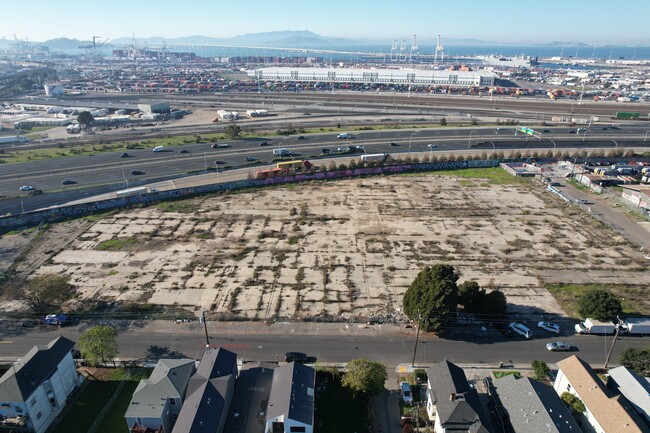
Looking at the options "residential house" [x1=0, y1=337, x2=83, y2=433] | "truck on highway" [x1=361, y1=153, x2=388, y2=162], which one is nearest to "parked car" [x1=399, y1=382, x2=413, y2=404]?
"residential house" [x1=0, y1=337, x2=83, y2=433]

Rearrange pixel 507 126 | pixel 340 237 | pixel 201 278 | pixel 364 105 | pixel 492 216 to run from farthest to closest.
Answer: pixel 364 105 < pixel 507 126 < pixel 492 216 < pixel 340 237 < pixel 201 278

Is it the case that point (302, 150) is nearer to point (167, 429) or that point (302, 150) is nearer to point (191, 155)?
point (191, 155)

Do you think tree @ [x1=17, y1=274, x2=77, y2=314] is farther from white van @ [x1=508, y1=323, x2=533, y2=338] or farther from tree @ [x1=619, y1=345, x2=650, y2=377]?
tree @ [x1=619, y1=345, x2=650, y2=377]

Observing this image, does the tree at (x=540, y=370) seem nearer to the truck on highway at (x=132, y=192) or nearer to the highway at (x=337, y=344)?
the highway at (x=337, y=344)

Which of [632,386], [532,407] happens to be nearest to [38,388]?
[532,407]

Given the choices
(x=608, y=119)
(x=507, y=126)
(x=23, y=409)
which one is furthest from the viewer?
(x=608, y=119)

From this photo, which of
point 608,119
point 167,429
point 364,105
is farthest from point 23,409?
point 608,119

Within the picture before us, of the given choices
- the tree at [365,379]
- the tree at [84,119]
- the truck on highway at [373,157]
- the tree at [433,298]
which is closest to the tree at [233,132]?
the truck on highway at [373,157]

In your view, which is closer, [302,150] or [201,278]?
[201,278]
